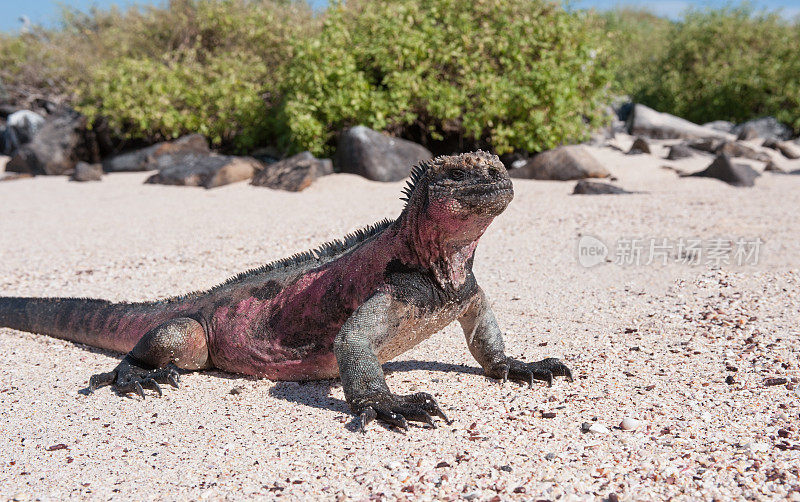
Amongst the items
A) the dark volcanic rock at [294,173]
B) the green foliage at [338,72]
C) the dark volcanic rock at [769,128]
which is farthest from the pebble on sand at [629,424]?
the dark volcanic rock at [769,128]

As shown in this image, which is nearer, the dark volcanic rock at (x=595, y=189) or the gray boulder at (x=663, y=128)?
the dark volcanic rock at (x=595, y=189)

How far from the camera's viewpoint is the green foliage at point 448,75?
9836 millimetres

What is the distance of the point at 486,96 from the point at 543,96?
89 cm

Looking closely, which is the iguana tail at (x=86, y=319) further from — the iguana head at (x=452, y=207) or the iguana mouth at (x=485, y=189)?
the iguana mouth at (x=485, y=189)

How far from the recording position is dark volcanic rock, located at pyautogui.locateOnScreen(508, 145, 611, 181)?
9.49 m

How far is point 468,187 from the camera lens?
2.58 meters

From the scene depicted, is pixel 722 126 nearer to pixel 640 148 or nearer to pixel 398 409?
pixel 640 148

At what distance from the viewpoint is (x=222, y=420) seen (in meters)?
2.86

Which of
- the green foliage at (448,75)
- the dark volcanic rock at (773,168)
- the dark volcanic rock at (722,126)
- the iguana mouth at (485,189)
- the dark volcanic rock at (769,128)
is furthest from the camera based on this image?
the dark volcanic rock at (722,126)

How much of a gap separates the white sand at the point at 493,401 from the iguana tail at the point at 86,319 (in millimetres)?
91

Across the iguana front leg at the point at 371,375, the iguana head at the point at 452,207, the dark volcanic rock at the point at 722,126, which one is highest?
the iguana head at the point at 452,207

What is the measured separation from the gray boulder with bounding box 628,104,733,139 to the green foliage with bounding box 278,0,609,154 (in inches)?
216

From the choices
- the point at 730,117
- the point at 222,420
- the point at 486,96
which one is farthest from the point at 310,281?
the point at 730,117

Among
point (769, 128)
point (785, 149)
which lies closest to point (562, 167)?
point (785, 149)
